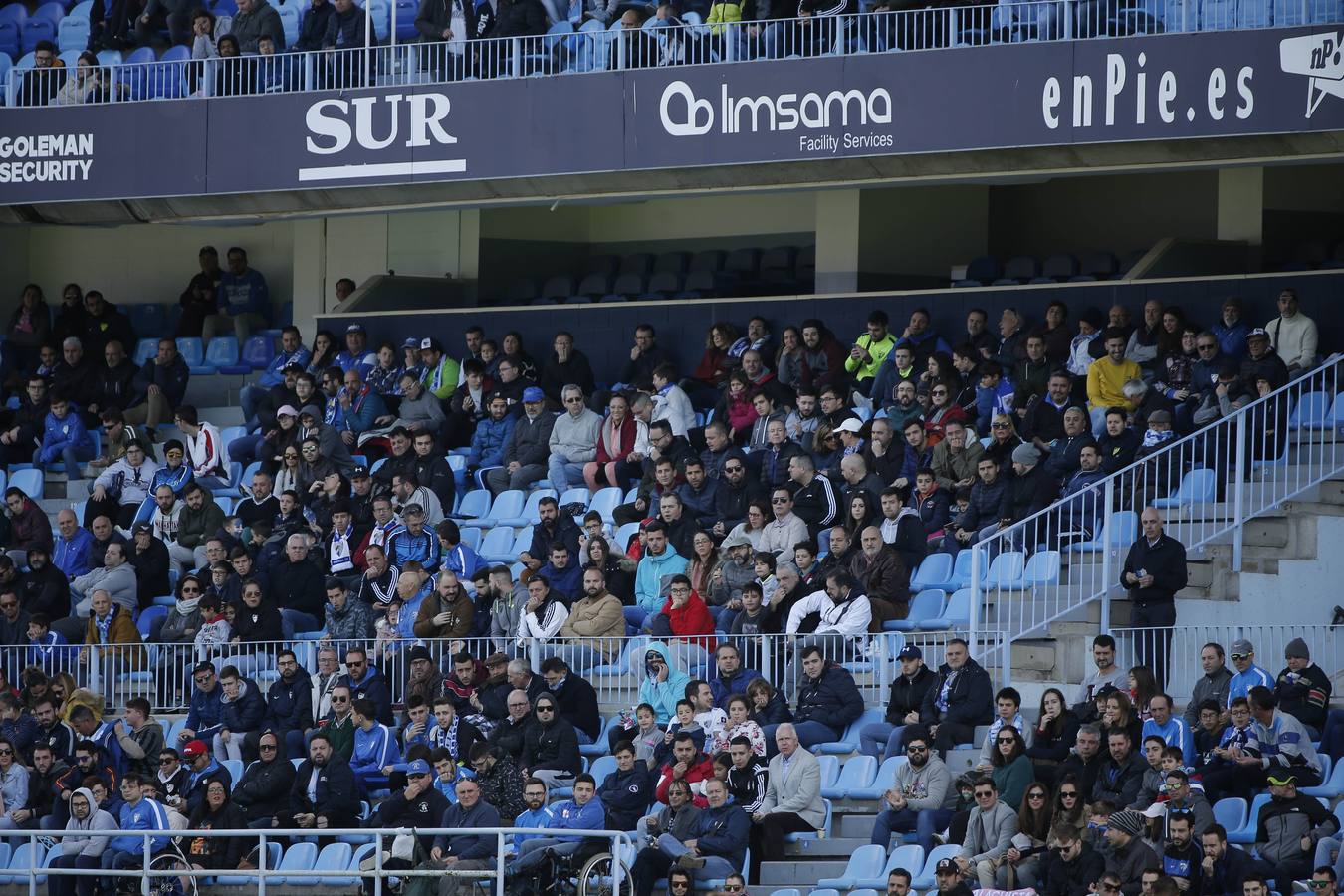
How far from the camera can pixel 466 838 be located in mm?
13602

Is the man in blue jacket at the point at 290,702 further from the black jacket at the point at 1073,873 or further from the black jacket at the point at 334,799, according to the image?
the black jacket at the point at 1073,873

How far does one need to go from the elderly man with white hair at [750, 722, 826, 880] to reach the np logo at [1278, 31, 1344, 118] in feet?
19.3

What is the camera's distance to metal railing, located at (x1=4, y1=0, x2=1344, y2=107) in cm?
1688

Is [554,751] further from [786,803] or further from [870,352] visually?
[870,352]

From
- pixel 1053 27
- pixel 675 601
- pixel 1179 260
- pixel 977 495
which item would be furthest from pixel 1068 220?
pixel 675 601

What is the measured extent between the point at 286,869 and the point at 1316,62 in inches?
329

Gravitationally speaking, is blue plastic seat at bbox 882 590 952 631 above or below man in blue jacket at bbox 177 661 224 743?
above

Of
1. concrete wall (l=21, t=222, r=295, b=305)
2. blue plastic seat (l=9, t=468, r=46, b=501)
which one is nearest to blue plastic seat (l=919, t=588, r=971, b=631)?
blue plastic seat (l=9, t=468, r=46, b=501)

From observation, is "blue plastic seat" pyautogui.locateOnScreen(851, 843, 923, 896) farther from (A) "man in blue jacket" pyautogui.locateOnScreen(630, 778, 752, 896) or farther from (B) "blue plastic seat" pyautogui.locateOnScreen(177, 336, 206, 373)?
(B) "blue plastic seat" pyautogui.locateOnScreen(177, 336, 206, 373)

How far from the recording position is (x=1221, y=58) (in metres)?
16.4

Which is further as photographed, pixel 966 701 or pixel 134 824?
pixel 134 824

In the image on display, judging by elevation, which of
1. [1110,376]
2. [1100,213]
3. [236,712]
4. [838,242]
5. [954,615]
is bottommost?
[236,712]

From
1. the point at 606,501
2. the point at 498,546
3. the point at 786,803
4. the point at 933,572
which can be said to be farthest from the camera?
the point at 498,546

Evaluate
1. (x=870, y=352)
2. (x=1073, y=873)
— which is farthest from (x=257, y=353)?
(x=1073, y=873)
